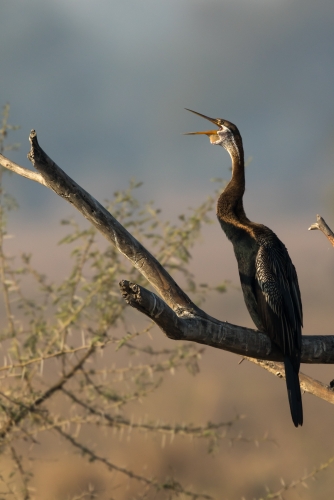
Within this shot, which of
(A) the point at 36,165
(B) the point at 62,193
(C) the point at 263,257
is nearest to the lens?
(A) the point at 36,165

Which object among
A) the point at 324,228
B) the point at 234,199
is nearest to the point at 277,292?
the point at 324,228

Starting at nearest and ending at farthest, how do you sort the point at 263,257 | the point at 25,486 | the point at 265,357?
the point at 265,357 < the point at 263,257 < the point at 25,486

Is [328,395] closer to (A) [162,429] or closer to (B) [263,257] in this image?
(B) [263,257]

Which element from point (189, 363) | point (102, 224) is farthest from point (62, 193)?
point (189, 363)

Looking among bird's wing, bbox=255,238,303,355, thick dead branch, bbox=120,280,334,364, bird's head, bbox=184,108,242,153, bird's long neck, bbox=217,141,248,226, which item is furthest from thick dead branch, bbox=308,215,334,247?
bird's head, bbox=184,108,242,153

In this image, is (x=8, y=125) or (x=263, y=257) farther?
(x=8, y=125)

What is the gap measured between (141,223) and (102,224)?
1.40 meters

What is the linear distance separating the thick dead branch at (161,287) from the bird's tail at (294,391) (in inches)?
2.2

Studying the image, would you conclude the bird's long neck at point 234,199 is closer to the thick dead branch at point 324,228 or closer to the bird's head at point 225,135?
the bird's head at point 225,135

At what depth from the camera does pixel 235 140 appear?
406 cm

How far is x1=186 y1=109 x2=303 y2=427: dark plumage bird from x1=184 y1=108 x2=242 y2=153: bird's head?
206mm

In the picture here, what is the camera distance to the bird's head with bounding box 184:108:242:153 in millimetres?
4066

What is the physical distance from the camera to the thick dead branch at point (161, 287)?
98.7 inches

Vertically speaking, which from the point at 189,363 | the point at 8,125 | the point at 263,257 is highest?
the point at 8,125
